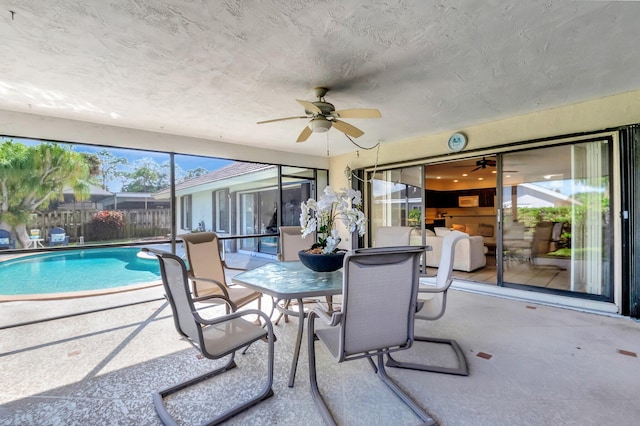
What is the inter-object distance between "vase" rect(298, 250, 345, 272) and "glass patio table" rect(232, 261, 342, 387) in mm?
59

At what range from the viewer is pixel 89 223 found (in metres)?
4.11

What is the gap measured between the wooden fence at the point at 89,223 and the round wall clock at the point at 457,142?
4675 millimetres

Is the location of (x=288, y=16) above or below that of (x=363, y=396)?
above

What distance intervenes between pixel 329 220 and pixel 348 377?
4.05 ft

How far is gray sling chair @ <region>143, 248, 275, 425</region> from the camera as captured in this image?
1625 mm

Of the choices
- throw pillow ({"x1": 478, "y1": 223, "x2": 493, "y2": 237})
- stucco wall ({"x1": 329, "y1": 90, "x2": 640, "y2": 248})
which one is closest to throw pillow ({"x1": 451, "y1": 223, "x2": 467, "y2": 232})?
throw pillow ({"x1": 478, "y1": 223, "x2": 493, "y2": 237})

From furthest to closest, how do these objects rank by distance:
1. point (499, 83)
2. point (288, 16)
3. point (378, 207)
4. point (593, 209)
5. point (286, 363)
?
point (378, 207) < point (593, 209) < point (499, 83) < point (286, 363) < point (288, 16)

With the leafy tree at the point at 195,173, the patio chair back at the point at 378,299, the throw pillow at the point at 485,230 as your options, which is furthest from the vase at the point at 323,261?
the throw pillow at the point at 485,230

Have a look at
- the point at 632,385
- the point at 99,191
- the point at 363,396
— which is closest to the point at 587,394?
the point at 632,385

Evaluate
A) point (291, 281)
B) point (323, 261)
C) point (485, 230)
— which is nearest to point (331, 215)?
point (323, 261)

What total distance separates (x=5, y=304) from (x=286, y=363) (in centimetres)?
437

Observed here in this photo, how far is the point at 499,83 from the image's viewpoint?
2.88 meters

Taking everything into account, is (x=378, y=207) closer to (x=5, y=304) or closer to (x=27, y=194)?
(x=27, y=194)

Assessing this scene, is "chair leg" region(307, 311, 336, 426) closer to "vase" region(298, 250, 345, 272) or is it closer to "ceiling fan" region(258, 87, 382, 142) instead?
"vase" region(298, 250, 345, 272)
